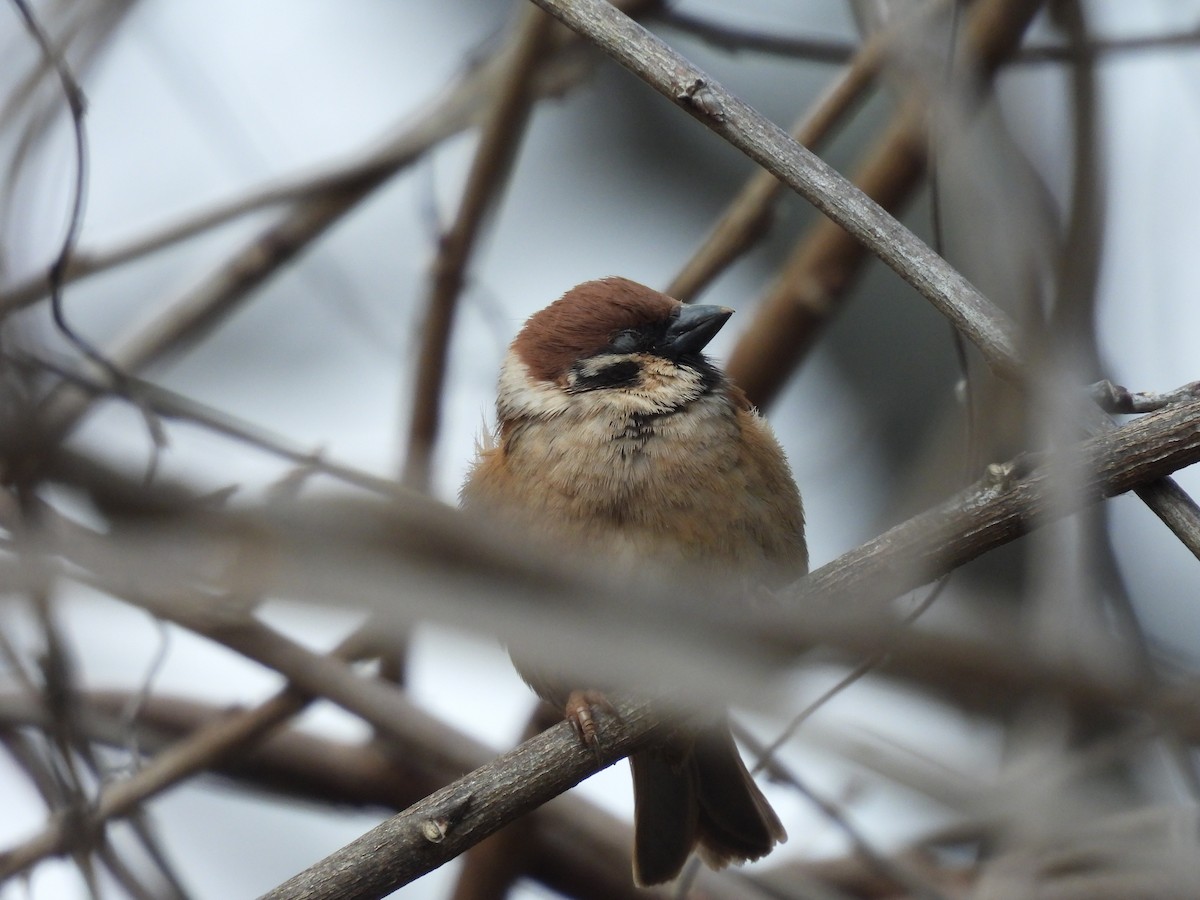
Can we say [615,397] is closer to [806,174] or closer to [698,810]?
[698,810]

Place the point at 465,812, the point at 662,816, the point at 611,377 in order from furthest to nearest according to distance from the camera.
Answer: the point at 611,377, the point at 662,816, the point at 465,812

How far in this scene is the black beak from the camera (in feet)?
11.6

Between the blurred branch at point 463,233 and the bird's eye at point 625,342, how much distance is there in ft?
1.59

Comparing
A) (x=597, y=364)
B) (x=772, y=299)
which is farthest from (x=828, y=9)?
(x=597, y=364)

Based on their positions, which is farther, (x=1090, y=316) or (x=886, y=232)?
(x=1090, y=316)

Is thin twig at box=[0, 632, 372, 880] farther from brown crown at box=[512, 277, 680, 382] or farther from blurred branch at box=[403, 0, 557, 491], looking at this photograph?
brown crown at box=[512, 277, 680, 382]

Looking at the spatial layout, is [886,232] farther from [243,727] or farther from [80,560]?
[243,727]

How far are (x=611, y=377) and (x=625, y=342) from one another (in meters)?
0.14

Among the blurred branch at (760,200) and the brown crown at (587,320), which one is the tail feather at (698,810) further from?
the blurred branch at (760,200)

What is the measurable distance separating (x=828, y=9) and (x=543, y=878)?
4.53 meters

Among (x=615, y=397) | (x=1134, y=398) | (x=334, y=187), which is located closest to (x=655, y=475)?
(x=615, y=397)

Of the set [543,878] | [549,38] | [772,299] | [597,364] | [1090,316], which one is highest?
[549,38]

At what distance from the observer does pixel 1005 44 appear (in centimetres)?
329

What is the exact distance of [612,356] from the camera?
3.57 metres
